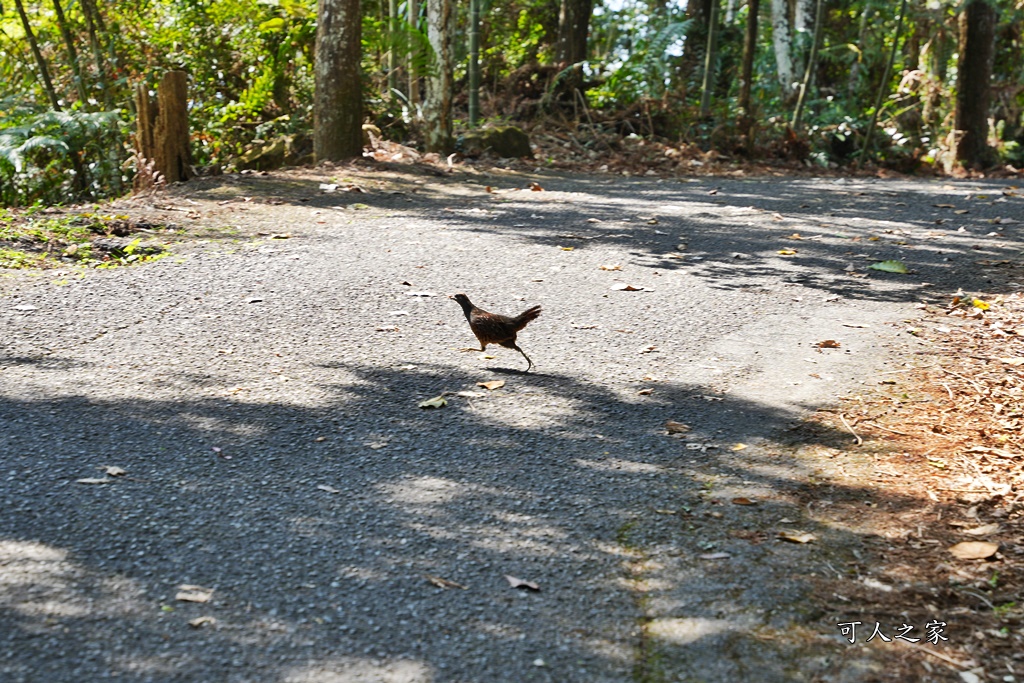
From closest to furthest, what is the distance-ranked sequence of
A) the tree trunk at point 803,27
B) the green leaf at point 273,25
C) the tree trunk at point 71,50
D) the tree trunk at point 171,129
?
1. the tree trunk at point 171,129
2. the tree trunk at point 71,50
3. the green leaf at point 273,25
4. the tree trunk at point 803,27

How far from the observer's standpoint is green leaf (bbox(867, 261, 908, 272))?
294 inches

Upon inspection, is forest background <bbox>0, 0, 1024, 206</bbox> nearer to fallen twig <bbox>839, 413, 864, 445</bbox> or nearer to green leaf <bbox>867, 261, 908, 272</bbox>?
green leaf <bbox>867, 261, 908, 272</bbox>

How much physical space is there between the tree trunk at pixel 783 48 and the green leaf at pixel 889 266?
11.4m

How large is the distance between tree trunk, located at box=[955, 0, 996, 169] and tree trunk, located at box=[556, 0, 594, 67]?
20.3 feet

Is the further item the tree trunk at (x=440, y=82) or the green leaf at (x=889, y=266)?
the tree trunk at (x=440, y=82)

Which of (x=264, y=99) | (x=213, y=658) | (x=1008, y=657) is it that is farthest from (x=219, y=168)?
(x=1008, y=657)

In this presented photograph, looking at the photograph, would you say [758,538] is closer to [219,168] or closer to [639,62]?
[219,168]

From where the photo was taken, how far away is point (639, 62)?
682 inches

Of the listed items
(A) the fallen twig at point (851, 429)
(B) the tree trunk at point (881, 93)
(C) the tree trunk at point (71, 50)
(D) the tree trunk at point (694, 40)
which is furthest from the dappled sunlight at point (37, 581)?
(D) the tree trunk at point (694, 40)

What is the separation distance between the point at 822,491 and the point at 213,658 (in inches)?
91.5

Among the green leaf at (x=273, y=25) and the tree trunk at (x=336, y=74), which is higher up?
the green leaf at (x=273, y=25)

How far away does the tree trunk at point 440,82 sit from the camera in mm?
12008

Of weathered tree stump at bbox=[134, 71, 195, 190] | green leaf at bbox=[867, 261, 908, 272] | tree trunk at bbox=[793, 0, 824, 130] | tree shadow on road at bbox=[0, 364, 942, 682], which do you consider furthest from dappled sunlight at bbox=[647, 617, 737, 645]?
tree trunk at bbox=[793, 0, 824, 130]

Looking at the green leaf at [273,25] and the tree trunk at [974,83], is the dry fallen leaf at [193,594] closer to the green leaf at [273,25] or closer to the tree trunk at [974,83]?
the green leaf at [273,25]
